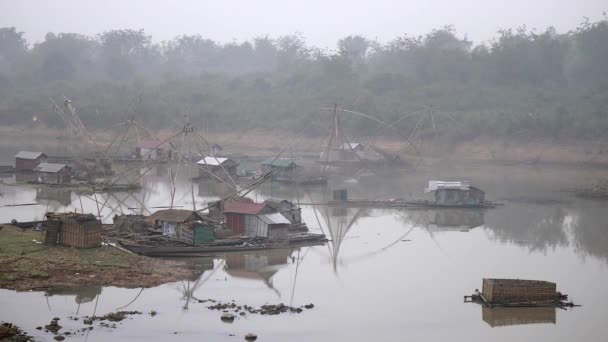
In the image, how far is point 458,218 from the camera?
27.8 metres

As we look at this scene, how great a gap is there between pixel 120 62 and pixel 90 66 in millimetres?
6470

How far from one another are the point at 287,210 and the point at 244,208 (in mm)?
1803

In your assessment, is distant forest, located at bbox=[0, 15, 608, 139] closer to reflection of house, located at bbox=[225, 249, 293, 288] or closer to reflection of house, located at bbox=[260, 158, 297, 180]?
reflection of house, located at bbox=[260, 158, 297, 180]

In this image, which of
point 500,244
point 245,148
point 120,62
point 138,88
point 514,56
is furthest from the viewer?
point 120,62

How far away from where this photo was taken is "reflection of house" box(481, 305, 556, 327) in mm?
15673

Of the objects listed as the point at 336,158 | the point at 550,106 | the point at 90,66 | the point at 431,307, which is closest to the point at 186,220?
the point at 431,307

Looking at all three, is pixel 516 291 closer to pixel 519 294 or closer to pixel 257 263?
pixel 519 294

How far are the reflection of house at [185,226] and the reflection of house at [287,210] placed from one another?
288 cm

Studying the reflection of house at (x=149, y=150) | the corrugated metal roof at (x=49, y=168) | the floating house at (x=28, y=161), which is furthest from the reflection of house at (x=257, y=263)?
the reflection of house at (x=149, y=150)

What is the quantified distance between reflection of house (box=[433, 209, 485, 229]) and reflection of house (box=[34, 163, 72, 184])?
1520cm

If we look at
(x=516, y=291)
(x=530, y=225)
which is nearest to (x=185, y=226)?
(x=516, y=291)

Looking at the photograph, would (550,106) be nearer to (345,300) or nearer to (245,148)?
(245,148)

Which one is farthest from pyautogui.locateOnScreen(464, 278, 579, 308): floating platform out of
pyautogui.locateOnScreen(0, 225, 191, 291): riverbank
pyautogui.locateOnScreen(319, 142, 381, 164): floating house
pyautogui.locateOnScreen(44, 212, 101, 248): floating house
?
pyautogui.locateOnScreen(319, 142, 381, 164): floating house

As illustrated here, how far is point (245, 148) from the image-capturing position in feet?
174
